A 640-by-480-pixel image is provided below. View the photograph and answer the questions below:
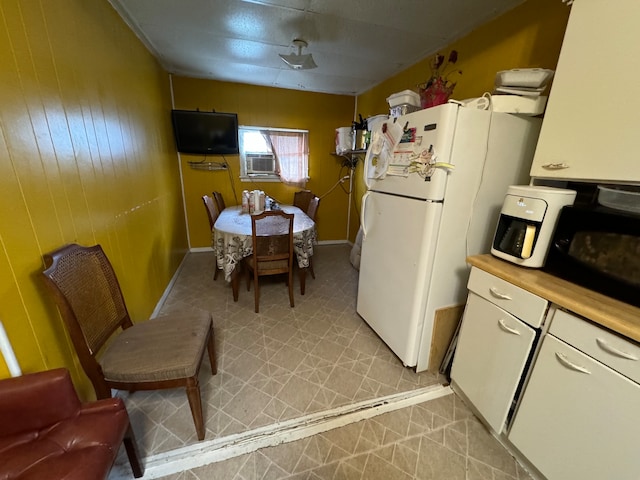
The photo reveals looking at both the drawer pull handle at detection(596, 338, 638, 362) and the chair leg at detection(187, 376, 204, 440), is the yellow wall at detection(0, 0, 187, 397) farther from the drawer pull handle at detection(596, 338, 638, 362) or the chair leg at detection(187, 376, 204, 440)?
the drawer pull handle at detection(596, 338, 638, 362)

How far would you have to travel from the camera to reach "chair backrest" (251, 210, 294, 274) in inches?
89.4

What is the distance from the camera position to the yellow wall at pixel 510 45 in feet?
5.10

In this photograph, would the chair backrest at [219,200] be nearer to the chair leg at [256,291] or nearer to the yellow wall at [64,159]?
the yellow wall at [64,159]

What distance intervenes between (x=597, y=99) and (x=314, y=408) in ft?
6.50

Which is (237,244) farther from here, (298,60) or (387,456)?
(387,456)

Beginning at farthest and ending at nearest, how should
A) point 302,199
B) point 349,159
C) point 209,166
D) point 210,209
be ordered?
1. point 349,159
2. point 302,199
3. point 209,166
4. point 210,209

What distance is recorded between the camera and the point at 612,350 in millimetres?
861

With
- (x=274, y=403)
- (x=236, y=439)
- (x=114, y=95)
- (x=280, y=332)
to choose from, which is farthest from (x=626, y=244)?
(x=114, y=95)

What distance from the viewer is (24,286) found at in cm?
100

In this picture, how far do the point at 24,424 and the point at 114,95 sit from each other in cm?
192

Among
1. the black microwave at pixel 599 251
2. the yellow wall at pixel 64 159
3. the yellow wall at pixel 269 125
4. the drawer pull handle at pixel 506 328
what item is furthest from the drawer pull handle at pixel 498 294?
the yellow wall at pixel 269 125

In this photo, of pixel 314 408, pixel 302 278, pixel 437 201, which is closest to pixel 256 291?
pixel 302 278

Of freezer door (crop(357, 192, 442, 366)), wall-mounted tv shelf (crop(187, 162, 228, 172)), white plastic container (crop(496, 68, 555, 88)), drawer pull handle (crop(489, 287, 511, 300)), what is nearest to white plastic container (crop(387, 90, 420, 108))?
white plastic container (crop(496, 68, 555, 88))

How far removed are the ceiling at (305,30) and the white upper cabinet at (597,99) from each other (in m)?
0.99
